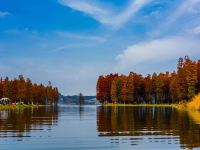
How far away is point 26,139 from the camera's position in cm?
3188

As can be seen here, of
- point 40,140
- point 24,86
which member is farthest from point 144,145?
point 24,86

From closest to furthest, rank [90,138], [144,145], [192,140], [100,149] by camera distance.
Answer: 1. [100,149]
2. [144,145]
3. [192,140]
4. [90,138]

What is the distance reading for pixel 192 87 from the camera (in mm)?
160625

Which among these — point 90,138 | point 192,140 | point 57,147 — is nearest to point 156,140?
point 192,140

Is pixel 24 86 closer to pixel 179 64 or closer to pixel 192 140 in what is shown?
pixel 179 64

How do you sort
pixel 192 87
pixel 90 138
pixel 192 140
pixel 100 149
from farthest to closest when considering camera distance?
1. pixel 192 87
2. pixel 90 138
3. pixel 192 140
4. pixel 100 149

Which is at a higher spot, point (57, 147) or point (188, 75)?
point (188, 75)

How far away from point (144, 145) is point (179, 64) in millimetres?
158784

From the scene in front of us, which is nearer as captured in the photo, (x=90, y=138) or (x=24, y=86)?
(x=90, y=138)

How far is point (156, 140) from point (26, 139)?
9236 mm

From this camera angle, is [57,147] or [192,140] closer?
[57,147]

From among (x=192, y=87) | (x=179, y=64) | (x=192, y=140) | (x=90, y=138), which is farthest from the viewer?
(x=179, y=64)


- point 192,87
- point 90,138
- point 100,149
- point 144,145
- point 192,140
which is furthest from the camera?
point 192,87

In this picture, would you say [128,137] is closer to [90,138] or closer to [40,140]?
[90,138]
